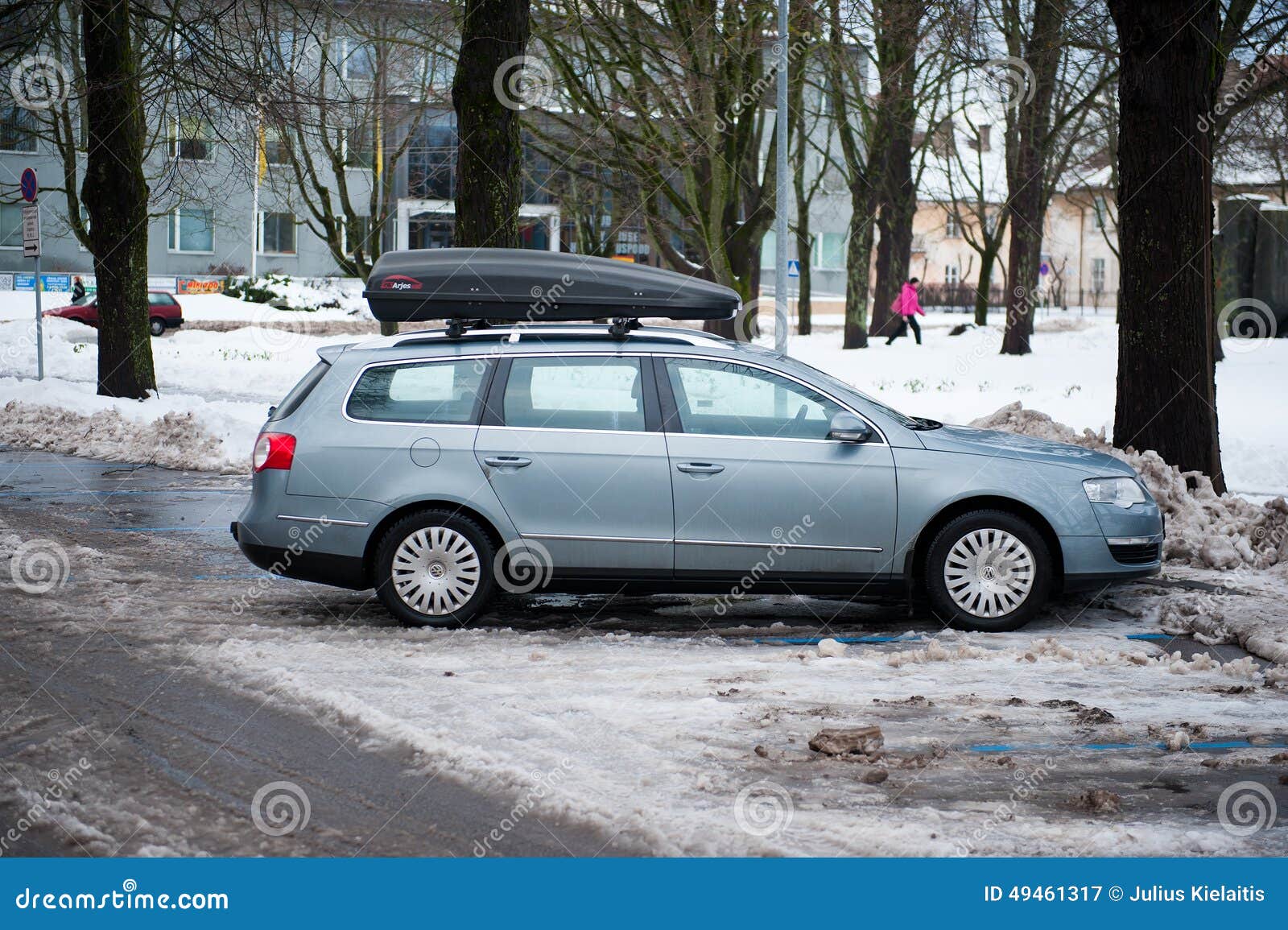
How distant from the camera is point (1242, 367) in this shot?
907 inches

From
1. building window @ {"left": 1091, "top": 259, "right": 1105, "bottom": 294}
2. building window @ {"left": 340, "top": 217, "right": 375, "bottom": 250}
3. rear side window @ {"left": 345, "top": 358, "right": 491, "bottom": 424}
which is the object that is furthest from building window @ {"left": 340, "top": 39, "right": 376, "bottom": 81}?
building window @ {"left": 1091, "top": 259, "right": 1105, "bottom": 294}

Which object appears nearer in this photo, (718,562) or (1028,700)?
(1028,700)

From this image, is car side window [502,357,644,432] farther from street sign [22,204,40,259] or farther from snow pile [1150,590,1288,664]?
street sign [22,204,40,259]

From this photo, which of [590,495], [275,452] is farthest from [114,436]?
[590,495]

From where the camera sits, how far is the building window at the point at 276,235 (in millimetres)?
55812

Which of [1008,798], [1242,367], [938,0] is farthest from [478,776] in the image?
[1242,367]

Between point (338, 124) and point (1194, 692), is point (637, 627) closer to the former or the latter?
point (1194, 692)

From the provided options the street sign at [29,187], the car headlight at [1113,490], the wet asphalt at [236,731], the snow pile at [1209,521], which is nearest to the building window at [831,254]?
the street sign at [29,187]

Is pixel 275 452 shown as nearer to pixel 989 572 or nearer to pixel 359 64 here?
pixel 989 572

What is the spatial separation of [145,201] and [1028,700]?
1695 cm

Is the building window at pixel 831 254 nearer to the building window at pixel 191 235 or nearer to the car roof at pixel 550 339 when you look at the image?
the building window at pixel 191 235

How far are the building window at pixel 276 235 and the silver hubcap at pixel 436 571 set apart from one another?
50.0 meters

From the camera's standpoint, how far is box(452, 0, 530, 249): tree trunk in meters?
13.8

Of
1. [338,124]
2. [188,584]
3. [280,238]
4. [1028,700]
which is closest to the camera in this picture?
[1028,700]
